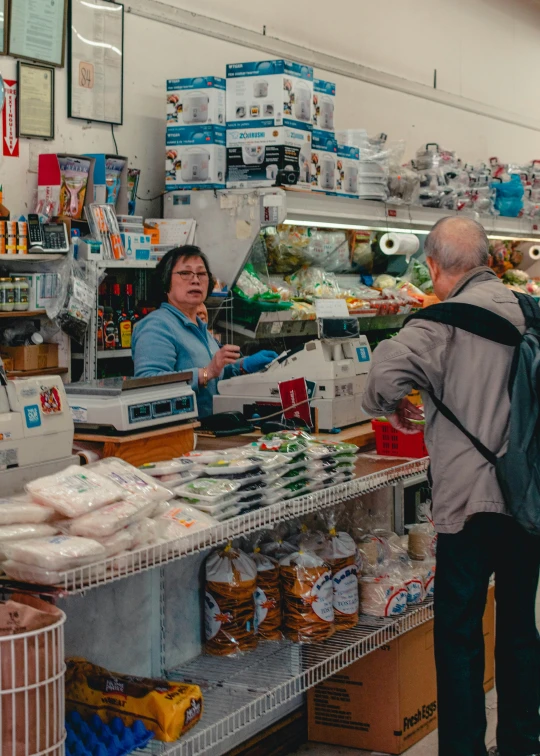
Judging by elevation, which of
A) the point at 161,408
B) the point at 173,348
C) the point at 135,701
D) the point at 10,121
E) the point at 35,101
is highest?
the point at 35,101

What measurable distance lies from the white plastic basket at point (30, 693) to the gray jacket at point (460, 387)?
1.36 meters

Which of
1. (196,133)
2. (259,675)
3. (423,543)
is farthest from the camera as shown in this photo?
(196,133)

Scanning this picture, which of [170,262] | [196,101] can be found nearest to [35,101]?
[196,101]

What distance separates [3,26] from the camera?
4.73 m

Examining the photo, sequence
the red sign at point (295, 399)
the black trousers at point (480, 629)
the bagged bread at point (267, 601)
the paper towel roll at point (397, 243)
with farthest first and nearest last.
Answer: the paper towel roll at point (397, 243)
the red sign at point (295, 399)
the bagged bread at point (267, 601)
the black trousers at point (480, 629)

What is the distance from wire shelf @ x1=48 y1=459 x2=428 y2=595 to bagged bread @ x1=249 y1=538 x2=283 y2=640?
396 millimetres

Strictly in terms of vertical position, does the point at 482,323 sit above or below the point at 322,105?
below

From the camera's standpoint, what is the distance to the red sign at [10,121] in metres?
4.80

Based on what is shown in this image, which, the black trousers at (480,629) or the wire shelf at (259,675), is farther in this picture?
the black trousers at (480,629)

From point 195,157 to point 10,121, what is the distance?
38.8 inches

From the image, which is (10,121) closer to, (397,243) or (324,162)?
(324,162)

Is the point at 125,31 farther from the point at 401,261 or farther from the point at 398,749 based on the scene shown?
the point at 398,749

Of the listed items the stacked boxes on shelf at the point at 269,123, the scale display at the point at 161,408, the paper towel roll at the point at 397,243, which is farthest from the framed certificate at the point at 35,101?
the paper towel roll at the point at 397,243

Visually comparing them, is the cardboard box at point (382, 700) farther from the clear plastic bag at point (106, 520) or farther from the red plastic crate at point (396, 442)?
the clear plastic bag at point (106, 520)
